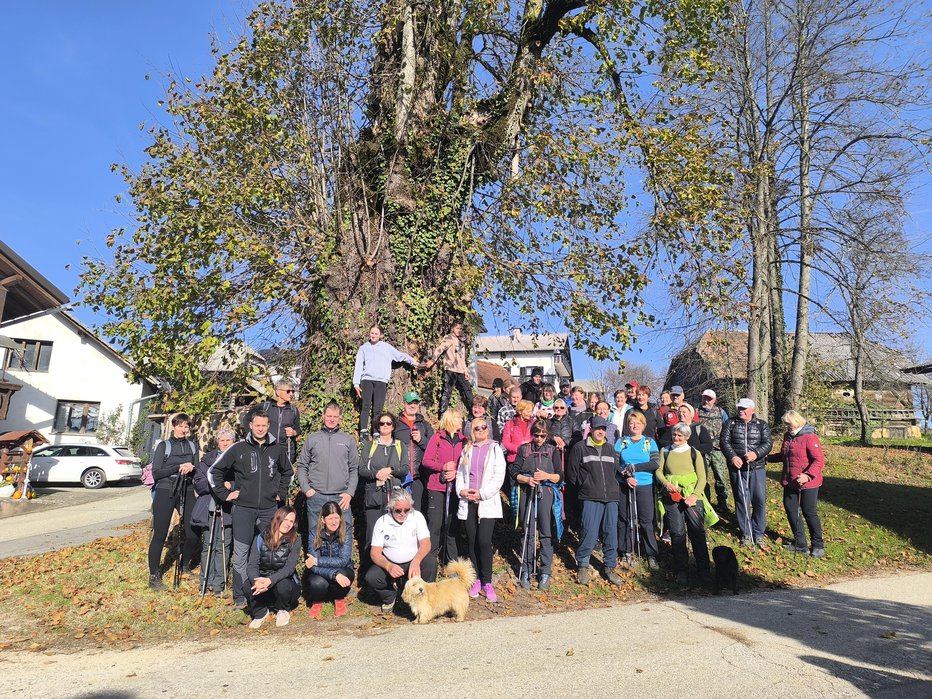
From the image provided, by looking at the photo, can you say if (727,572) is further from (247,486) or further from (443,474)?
(247,486)

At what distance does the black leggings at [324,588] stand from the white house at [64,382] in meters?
24.9

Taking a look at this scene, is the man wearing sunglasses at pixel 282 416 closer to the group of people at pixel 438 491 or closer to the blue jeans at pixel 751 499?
the group of people at pixel 438 491

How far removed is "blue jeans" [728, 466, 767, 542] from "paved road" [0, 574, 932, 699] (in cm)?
220

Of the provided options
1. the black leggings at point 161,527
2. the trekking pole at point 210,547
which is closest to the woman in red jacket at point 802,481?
the trekking pole at point 210,547

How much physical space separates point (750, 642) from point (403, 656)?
2990 mm

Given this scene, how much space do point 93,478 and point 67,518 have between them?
28.0 ft

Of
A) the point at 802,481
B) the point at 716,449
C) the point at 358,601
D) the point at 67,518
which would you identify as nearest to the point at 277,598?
the point at 358,601

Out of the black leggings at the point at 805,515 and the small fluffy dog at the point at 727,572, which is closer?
the small fluffy dog at the point at 727,572

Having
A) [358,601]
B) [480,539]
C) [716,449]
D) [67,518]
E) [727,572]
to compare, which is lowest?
[67,518]

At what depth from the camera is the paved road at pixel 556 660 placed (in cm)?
449

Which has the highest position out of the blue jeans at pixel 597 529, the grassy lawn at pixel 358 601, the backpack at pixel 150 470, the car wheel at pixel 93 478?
the backpack at pixel 150 470

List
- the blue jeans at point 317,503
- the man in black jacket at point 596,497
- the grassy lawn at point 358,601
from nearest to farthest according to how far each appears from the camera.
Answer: the grassy lawn at point 358,601
the blue jeans at point 317,503
the man in black jacket at point 596,497

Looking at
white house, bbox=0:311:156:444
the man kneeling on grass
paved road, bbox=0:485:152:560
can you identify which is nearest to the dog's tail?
the man kneeling on grass

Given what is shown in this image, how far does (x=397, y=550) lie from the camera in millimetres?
6531
